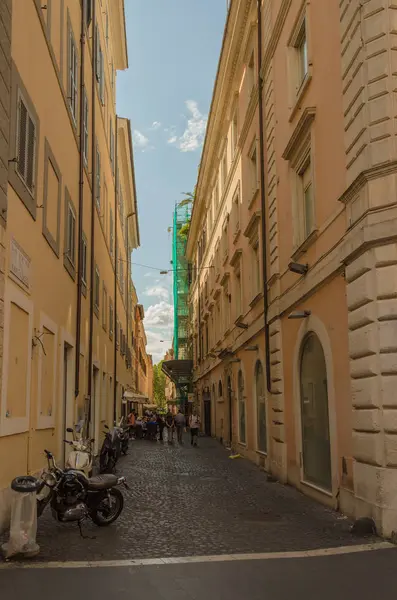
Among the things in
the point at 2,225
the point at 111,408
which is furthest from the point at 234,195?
the point at 2,225

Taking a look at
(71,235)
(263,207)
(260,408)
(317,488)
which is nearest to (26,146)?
(71,235)

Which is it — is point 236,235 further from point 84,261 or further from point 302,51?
point 302,51

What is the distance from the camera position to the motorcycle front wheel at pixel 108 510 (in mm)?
8523

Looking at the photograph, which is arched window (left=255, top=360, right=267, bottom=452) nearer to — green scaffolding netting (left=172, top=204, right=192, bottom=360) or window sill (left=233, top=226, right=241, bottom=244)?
window sill (left=233, top=226, right=241, bottom=244)

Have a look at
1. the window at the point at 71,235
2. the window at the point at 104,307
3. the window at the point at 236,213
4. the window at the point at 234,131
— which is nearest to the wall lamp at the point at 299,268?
the window at the point at 71,235

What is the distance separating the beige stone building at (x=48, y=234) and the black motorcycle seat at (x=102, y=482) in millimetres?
1036

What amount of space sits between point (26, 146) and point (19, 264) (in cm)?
184

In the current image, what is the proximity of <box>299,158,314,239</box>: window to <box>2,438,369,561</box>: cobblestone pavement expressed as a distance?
5039mm

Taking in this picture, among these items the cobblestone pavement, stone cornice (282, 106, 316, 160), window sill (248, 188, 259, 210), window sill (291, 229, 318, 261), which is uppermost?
window sill (248, 188, 259, 210)

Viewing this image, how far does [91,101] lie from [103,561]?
14.3 metres

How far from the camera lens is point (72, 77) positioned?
14281 mm

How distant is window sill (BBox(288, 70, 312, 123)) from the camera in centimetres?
1186

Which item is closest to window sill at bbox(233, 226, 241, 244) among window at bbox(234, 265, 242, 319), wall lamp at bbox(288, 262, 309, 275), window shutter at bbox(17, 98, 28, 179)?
window at bbox(234, 265, 242, 319)

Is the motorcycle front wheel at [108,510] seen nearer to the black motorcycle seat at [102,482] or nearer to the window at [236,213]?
the black motorcycle seat at [102,482]
